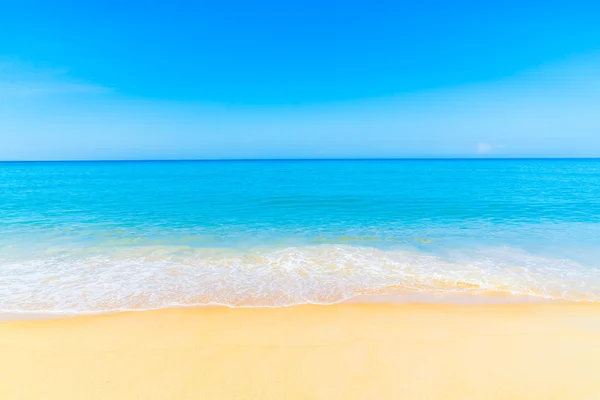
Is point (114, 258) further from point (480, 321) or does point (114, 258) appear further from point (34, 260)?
point (480, 321)

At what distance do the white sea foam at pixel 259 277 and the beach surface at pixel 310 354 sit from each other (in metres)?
0.63

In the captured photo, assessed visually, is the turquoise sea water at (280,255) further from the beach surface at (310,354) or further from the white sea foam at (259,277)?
the beach surface at (310,354)

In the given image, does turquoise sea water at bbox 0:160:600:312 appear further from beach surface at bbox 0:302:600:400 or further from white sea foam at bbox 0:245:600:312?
beach surface at bbox 0:302:600:400

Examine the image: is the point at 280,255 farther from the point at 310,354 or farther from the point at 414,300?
the point at 310,354

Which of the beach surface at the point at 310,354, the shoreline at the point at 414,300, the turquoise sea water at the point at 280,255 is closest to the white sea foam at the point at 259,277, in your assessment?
the turquoise sea water at the point at 280,255

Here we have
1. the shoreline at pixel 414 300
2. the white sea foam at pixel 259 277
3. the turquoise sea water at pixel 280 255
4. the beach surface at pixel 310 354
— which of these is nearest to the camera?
the beach surface at pixel 310 354

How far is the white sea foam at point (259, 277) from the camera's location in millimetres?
6262

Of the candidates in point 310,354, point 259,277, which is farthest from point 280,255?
point 310,354

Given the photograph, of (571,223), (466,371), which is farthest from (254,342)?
(571,223)

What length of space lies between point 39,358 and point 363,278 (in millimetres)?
6685

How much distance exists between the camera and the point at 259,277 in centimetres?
741

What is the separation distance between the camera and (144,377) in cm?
397

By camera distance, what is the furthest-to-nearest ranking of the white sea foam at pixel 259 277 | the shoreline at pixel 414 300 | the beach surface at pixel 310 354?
the white sea foam at pixel 259 277 < the shoreline at pixel 414 300 < the beach surface at pixel 310 354

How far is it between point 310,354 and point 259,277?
3.27 metres
